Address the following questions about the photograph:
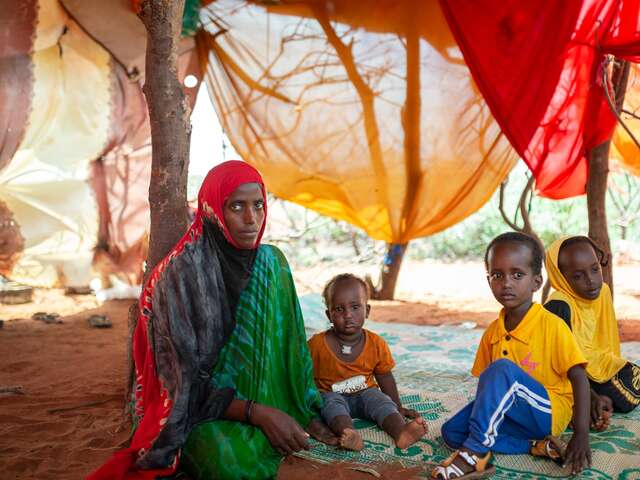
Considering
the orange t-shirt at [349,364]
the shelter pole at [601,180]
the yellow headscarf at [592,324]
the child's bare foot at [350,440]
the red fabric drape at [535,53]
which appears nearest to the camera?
the child's bare foot at [350,440]

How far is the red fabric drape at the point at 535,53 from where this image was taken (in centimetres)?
393

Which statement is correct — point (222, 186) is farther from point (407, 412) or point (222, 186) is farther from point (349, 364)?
point (407, 412)

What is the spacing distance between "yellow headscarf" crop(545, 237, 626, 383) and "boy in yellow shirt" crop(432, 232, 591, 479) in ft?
1.32

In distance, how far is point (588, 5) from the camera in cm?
387

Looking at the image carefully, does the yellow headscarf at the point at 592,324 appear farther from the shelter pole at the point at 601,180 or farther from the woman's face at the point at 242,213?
the shelter pole at the point at 601,180

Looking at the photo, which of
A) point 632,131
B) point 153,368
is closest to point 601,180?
point 632,131

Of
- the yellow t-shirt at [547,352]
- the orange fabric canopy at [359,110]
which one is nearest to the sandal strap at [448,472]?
the yellow t-shirt at [547,352]

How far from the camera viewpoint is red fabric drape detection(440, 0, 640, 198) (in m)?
3.93

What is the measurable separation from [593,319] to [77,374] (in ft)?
10.6

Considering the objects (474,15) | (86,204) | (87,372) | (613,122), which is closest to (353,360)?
(87,372)

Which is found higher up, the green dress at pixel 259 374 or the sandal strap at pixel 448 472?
the green dress at pixel 259 374

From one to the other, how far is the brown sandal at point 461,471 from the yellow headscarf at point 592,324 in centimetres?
83

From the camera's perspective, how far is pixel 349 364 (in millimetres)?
2857

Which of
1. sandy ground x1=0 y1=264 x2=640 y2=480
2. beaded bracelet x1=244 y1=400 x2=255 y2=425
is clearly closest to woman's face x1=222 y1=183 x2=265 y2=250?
beaded bracelet x1=244 y1=400 x2=255 y2=425
